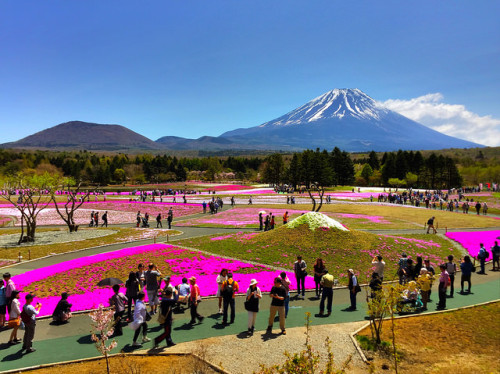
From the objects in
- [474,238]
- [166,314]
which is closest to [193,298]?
[166,314]

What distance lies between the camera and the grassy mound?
64.3 feet

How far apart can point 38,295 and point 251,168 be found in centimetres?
17450

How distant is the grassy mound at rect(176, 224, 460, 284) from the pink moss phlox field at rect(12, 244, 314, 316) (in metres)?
1.86

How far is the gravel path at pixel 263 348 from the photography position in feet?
30.8

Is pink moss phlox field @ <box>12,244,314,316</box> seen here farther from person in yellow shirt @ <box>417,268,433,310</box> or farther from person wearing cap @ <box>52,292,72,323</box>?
person in yellow shirt @ <box>417,268,433,310</box>

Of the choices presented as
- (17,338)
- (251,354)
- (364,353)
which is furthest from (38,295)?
(364,353)

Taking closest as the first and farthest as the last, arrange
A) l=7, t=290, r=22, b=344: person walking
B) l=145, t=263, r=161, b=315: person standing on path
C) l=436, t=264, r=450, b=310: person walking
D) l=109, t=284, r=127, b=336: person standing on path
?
l=7, t=290, r=22, b=344: person walking < l=109, t=284, r=127, b=336: person standing on path < l=145, t=263, r=161, b=315: person standing on path < l=436, t=264, r=450, b=310: person walking

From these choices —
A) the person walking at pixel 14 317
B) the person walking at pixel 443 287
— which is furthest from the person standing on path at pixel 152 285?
the person walking at pixel 443 287

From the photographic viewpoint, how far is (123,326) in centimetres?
1220

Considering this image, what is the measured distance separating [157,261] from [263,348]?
12153mm

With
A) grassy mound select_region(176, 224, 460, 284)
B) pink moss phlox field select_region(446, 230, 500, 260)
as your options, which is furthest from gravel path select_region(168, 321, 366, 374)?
pink moss phlox field select_region(446, 230, 500, 260)

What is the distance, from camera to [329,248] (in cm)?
2117

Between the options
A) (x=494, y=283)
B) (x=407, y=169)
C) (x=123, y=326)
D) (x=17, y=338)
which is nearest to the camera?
(x=17, y=338)

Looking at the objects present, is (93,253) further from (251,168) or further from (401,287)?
(251,168)
